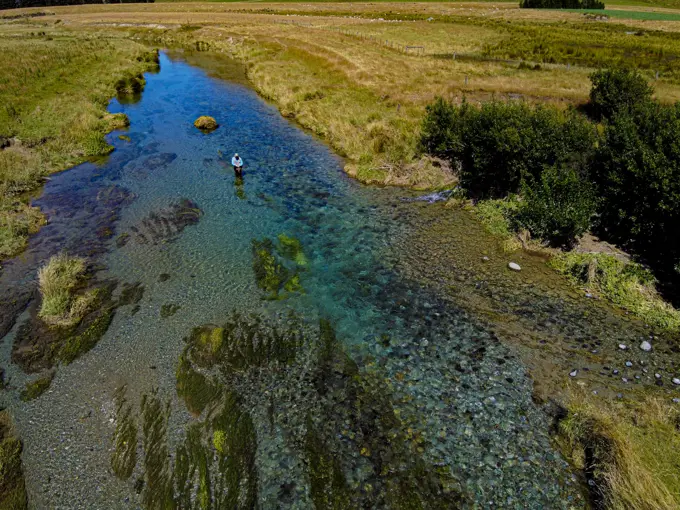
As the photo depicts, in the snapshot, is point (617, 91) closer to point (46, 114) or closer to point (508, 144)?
point (508, 144)

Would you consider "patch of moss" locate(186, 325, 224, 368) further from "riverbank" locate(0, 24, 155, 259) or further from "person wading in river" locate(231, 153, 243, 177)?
"person wading in river" locate(231, 153, 243, 177)

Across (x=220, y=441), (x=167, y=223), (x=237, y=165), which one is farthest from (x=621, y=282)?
(x=237, y=165)

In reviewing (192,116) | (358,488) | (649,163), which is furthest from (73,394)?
(192,116)

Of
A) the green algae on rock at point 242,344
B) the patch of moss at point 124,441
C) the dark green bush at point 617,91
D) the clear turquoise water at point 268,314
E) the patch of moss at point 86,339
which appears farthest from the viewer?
the dark green bush at point 617,91

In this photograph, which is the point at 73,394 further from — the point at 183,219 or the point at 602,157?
the point at 602,157

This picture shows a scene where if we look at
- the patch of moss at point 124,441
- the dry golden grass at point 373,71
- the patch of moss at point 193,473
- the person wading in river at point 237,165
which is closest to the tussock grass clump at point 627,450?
the patch of moss at point 193,473

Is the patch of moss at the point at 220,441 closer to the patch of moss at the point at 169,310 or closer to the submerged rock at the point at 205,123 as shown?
the patch of moss at the point at 169,310
